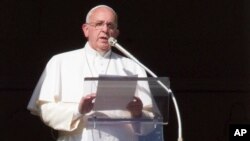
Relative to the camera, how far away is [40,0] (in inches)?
267

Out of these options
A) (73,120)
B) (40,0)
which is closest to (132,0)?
(40,0)

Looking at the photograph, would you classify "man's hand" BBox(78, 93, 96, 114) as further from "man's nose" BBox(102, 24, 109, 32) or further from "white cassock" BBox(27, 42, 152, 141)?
"man's nose" BBox(102, 24, 109, 32)

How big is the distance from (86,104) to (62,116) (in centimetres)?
30

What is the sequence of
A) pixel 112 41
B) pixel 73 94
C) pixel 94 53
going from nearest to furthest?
pixel 112 41 → pixel 73 94 → pixel 94 53

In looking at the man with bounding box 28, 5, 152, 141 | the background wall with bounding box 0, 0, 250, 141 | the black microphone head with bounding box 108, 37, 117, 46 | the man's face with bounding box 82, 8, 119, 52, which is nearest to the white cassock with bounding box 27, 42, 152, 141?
the man with bounding box 28, 5, 152, 141

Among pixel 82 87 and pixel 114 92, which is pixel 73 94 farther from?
pixel 114 92

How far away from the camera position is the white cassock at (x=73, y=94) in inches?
164

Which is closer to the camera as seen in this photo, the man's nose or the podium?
the podium

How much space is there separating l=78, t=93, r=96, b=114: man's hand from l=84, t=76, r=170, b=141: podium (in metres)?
0.02

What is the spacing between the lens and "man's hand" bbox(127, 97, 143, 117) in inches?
158

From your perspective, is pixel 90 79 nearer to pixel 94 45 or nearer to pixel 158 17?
pixel 94 45

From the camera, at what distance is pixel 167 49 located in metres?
6.84

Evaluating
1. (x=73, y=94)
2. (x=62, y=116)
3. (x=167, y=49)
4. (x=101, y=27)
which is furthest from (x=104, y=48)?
(x=167, y=49)

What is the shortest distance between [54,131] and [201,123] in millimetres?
2237
